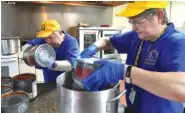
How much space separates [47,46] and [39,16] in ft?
7.96

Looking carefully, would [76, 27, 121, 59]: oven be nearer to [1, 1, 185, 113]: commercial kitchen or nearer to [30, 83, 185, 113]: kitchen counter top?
[1, 1, 185, 113]: commercial kitchen

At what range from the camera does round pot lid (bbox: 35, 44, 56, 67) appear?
106 centimetres

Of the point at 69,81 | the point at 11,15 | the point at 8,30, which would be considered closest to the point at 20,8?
the point at 11,15

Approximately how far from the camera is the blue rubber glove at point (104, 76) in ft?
2.39

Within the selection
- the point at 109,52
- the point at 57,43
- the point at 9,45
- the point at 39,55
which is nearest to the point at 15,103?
the point at 39,55

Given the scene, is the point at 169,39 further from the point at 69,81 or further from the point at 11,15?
the point at 11,15

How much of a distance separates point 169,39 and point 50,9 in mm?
2893

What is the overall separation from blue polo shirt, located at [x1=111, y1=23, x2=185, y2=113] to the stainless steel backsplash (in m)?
2.59

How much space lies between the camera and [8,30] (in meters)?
3.12

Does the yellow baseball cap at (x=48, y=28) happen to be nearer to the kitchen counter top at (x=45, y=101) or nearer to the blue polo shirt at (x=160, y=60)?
the kitchen counter top at (x=45, y=101)

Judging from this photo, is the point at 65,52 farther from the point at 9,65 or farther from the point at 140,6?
the point at 9,65

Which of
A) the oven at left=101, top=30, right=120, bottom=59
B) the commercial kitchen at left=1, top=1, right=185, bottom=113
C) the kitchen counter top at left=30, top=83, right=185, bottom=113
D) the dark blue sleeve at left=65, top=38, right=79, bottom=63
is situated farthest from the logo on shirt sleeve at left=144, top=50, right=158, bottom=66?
the oven at left=101, top=30, right=120, bottom=59

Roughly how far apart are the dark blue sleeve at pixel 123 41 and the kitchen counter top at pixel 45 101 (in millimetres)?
504

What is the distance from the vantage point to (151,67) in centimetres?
90
